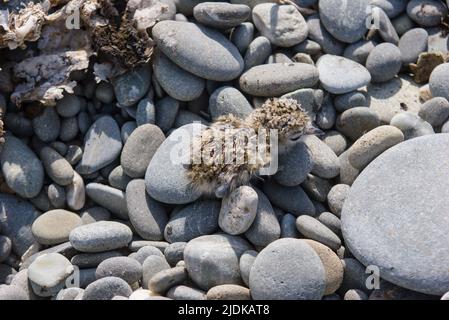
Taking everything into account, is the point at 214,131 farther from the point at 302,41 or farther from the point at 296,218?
the point at 302,41

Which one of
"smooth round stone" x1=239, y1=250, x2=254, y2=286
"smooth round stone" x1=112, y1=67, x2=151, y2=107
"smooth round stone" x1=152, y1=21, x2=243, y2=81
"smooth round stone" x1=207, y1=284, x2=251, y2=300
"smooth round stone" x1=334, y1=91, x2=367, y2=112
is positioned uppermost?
"smooth round stone" x1=152, y1=21, x2=243, y2=81

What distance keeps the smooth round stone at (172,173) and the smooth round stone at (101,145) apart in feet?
1.53

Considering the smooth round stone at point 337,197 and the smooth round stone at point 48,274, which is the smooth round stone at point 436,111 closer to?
the smooth round stone at point 337,197

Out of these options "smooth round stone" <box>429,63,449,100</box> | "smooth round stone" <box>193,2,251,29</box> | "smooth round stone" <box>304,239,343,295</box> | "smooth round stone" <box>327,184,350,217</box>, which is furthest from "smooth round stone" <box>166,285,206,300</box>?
"smooth round stone" <box>429,63,449,100</box>

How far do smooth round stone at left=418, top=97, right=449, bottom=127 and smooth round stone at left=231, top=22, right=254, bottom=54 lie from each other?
1.68 meters

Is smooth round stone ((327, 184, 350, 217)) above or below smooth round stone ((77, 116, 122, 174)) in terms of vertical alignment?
below

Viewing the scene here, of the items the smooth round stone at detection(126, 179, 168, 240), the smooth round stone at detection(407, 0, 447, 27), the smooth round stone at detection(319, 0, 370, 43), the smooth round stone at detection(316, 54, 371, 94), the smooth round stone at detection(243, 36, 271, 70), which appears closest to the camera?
the smooth round stone at detection(126, 179, 168, 240)

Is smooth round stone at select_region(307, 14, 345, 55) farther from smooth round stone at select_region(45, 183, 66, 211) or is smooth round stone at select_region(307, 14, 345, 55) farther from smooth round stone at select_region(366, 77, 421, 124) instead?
smooth round stone at select_region(45, 183, 66, 211)

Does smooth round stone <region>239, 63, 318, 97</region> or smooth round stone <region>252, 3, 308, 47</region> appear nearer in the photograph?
smooth round stone <region>239, 63, 318, 97</region>

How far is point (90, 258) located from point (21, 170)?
3.40 ft

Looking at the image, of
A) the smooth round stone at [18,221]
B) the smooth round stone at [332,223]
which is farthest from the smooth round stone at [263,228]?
the smooth round stone at [18,221]

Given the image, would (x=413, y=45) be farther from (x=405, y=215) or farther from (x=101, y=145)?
(x=101, y=145)

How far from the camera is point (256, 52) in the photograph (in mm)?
5520

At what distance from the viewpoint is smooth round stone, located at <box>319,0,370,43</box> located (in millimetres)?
5672
